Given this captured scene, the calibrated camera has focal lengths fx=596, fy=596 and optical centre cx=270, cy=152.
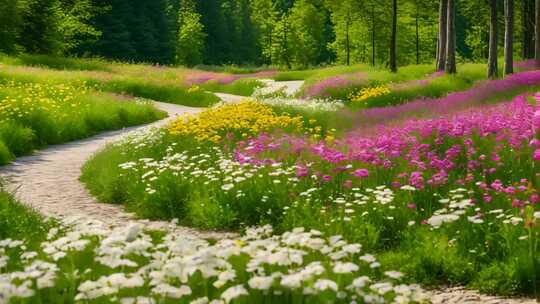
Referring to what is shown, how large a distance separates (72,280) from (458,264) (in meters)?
3.73

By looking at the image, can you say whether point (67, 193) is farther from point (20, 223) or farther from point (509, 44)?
point (509, 44)

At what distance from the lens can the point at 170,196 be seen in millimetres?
9164

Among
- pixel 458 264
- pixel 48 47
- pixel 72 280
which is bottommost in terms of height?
pixel 458 264

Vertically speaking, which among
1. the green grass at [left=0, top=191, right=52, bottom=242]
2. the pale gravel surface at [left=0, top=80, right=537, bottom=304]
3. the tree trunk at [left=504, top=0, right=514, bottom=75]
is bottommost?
the pale gravel surface at [left=0, top=80, right=537, bottom=304]

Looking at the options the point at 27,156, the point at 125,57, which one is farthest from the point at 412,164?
the point at 125,57

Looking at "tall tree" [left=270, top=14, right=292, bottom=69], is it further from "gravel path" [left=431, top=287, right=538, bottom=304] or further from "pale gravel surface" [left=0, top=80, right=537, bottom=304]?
"gravel path" [left=431, top=287, right=538, bottom=304]

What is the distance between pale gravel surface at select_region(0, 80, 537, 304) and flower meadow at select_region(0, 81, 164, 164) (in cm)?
50

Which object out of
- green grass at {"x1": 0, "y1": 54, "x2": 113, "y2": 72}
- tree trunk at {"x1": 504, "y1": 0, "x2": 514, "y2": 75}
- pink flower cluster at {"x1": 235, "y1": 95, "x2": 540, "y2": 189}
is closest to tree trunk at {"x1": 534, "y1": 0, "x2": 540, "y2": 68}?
tree trunk at {"x1": 504, "y1": 0, "x2": 514, "y2": 75}

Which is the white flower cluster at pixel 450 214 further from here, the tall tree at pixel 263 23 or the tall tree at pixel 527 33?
the tall tree at pixel 263 23

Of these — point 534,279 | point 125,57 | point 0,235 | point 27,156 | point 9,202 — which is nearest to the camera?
point 534,279

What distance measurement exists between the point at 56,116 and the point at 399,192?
13334 millimetres

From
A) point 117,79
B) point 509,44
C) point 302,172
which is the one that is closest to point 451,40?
point 509,44

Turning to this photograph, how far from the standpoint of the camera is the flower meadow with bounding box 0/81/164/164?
14734 millimetres

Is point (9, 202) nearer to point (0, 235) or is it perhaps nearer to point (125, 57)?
point (0, 235)
